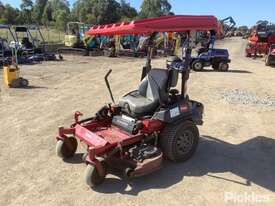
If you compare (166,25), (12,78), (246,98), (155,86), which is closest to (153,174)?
(155,86)

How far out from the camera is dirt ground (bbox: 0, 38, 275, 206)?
520 cm

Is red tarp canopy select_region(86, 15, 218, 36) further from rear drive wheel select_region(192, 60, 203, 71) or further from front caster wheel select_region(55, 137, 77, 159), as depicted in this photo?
rear drive wheel select_region(192, 60, 203, 71)

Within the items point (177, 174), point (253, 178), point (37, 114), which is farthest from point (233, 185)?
point (37, 114)

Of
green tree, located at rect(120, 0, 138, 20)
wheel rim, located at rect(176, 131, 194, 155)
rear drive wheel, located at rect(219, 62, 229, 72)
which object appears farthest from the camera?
green tree, located at rect(120, 0, 138, 20)

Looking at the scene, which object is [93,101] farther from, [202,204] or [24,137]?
[202,204]

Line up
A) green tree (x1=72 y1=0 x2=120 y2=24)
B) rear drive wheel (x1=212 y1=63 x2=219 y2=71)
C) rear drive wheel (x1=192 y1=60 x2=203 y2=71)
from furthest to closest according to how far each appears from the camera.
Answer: green tree (x1=72 y1=0 x2=120 y2=24), rear drive wheel (x1=212 y1=63 x2=219 y2=71), rear drive wheel (x1=192 y1=60 x2=203 y2=71)

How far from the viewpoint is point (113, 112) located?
6805 millimetres

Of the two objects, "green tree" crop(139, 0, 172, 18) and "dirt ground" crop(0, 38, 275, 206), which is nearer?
"dirt ground" crop(0, 38, 275, 206)

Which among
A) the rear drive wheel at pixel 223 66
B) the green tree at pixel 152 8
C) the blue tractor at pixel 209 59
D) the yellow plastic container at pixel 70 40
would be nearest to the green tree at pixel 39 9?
the green tree at pixel 152 8

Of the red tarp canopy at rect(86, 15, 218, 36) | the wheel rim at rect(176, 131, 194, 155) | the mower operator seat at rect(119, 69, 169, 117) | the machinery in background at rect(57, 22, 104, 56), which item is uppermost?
the red tarp canopy at rect(86, 15, 218, 36)

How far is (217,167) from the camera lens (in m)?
6.18

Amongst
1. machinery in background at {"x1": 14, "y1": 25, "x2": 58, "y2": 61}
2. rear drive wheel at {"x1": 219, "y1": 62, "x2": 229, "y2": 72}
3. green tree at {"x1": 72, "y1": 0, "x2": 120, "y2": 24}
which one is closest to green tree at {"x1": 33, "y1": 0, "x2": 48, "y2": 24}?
green tree at {"x1": 72, "y1": 0, "x2": 120, "y2": 24}

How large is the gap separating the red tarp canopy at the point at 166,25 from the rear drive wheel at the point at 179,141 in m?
1.58

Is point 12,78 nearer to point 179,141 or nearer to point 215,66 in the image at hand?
point 179,141
